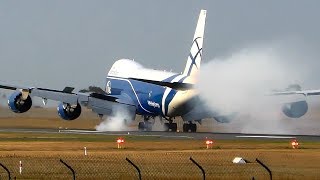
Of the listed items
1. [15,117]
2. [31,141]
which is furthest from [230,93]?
[15,117]

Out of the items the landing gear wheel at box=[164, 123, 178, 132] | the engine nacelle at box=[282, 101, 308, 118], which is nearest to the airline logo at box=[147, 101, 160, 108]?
the landing gear wheel at box=[164, 123, 178, 132]

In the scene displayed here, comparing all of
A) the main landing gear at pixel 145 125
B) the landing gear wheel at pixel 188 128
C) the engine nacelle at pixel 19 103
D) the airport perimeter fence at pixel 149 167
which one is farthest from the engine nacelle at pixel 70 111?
the airport perimeter fence at pixel 149 167

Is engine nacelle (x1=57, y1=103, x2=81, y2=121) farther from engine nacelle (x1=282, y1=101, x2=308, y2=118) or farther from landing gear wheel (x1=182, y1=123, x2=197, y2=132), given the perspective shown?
engine nacelle (x1=282, y1=101, x2=308, y2=118)

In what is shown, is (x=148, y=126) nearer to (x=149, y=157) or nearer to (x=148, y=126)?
(x=148, y=126)

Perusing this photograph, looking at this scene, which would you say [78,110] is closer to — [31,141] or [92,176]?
[31,141]

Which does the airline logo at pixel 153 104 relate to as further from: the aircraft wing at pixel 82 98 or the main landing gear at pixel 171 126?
the aircraft wing at pixel 82 98

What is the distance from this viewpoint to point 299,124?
109688 millimetres

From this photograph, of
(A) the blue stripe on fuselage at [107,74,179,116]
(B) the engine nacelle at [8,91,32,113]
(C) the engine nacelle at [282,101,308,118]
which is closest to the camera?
(C) the engine nacelle at [282,101,308,118]

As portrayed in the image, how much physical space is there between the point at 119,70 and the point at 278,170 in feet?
212

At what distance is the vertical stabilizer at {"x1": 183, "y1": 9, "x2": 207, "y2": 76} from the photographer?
10006cm

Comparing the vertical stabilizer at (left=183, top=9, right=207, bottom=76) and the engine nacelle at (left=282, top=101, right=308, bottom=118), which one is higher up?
the vertical stabilizer at (left=183, top=9, right=207, bottom=76)

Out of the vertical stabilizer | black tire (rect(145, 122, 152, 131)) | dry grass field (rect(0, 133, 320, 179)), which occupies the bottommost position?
black tire (rect(145, 122, 152, 131))

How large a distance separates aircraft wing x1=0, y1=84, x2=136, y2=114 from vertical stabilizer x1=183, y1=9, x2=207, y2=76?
1009 cm

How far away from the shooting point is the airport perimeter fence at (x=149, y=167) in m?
45.8
